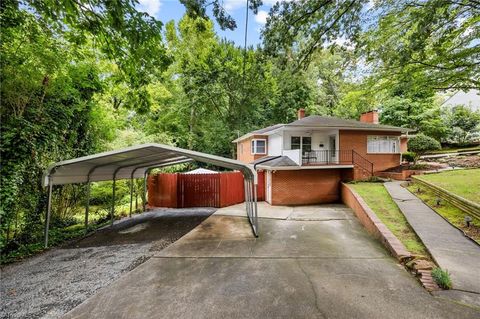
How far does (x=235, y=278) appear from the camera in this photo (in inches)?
197

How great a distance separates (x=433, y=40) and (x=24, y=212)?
14367 millimetres

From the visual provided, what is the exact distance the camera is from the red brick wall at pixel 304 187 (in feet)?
45.5

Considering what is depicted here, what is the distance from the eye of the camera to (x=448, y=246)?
222 inches

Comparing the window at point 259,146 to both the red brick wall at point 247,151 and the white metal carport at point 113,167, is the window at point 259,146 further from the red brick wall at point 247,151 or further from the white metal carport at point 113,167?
the white metal carport at point 113,167

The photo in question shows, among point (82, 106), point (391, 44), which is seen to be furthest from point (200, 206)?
point (391, 44)

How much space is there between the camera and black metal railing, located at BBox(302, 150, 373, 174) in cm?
1476

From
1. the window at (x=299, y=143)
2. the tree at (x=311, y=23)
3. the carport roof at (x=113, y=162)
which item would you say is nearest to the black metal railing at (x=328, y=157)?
the window at (x=299, y=143)

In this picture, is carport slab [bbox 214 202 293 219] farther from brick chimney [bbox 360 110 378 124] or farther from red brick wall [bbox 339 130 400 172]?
brick chimney [bbox 360 110 378 124]

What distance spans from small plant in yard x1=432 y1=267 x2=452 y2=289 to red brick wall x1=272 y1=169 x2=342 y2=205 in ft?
30.7

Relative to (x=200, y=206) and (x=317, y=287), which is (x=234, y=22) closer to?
(x=317, y=287)

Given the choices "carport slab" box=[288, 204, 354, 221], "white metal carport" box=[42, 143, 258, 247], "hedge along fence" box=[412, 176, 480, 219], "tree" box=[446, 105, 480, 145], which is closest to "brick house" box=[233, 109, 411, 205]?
"carport slab" box=[288, 204, 354, 221]

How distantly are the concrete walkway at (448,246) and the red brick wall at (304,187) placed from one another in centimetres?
543

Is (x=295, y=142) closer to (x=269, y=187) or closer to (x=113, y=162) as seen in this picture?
(x=269, y=187)

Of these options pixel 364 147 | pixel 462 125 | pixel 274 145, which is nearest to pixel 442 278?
pixel 364 147
